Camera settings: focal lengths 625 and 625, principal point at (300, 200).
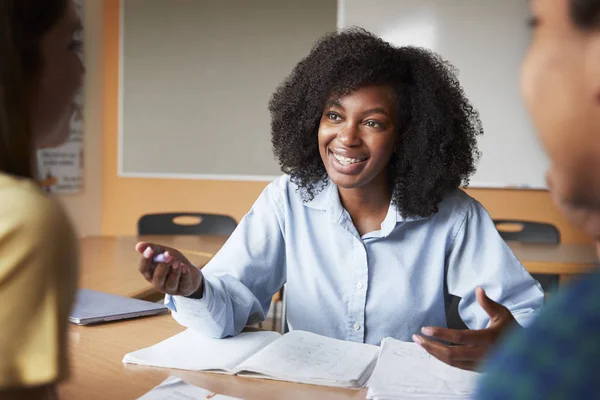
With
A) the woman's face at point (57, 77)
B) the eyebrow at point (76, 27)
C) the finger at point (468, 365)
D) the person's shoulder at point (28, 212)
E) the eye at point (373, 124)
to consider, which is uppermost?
the eyebrow at point (76, 27)

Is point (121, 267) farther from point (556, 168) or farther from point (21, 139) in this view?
point (556, 168)

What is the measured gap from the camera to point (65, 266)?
0.53 metres

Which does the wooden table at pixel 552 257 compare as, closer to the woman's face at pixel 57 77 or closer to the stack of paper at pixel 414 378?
the stack of paper at pixel 414 378

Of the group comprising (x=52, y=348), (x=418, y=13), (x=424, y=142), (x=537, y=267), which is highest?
(x=418, y=13)

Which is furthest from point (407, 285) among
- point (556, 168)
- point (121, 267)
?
point (556, 168)

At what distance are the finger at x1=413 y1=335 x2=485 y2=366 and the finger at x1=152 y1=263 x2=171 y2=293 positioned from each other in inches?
19.1

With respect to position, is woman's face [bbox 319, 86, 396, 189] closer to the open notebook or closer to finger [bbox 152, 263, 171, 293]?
the open notebook

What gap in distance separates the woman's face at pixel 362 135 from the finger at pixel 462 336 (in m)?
0.58

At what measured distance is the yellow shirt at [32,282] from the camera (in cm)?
50

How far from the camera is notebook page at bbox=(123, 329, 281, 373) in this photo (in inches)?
45.7

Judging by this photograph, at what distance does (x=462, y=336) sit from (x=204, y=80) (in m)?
3.39

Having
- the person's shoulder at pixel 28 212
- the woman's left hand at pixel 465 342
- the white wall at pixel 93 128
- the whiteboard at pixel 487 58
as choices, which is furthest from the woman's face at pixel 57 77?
the white wall at pixel 93 128

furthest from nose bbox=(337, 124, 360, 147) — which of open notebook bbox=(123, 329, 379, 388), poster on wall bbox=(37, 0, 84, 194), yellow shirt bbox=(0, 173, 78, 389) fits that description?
poster on wall bbox=(37, 0, 84, 194)

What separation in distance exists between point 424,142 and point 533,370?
4.52 ft
